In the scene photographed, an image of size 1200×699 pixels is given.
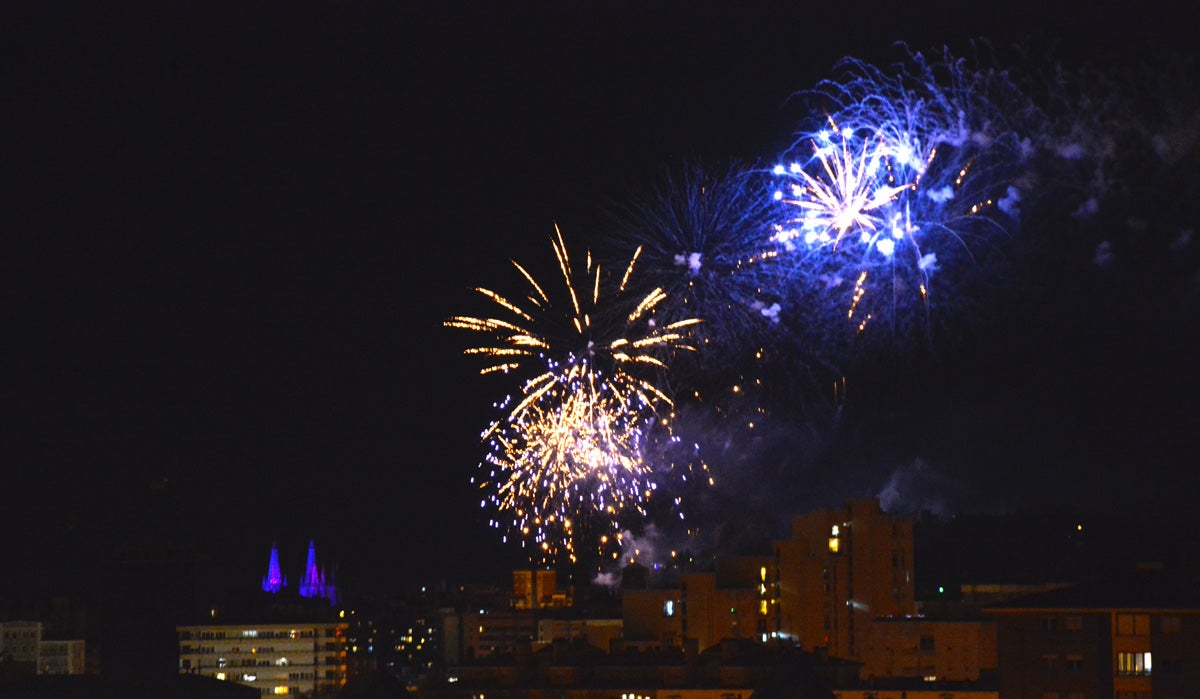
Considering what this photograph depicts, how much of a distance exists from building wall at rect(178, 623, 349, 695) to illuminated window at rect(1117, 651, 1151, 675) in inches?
2835

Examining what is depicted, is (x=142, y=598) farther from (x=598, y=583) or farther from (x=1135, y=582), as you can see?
(x=598, y=583)

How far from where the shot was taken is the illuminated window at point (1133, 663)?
26.5 meters

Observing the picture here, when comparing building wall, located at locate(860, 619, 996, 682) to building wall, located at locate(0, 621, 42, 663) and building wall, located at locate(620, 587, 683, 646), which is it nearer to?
building wall, located at locate(620, 587, 683, 646)

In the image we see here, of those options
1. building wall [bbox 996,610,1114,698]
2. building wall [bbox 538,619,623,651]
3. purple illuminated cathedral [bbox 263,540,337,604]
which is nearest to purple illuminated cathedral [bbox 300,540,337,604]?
purple illuminated cathedral [bbox 263,540,337,604]

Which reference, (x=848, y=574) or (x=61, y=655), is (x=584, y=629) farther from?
(x=61, y=655)

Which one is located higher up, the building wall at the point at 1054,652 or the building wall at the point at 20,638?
the building wall at the point at 1054,652

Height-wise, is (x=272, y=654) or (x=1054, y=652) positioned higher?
(x=1054, y=652)

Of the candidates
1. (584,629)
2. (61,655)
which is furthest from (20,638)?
(584,629)

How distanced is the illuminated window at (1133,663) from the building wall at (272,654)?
236 ft

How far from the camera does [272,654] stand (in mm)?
96500

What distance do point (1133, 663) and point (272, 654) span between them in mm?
76065

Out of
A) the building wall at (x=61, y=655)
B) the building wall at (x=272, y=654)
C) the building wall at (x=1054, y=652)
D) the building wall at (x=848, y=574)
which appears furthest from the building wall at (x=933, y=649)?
the building wall at (x=61, y=655)

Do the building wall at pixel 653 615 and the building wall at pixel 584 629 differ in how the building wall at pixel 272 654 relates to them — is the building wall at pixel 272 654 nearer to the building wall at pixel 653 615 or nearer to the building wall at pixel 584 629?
the building wall at pixel 584 629

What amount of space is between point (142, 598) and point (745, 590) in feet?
177
